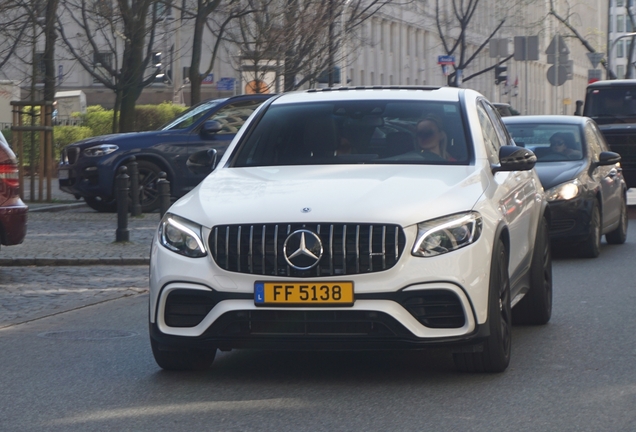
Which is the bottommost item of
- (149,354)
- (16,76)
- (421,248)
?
(149,354)

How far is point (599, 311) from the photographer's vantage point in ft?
30.6

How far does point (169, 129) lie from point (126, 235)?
489 cm

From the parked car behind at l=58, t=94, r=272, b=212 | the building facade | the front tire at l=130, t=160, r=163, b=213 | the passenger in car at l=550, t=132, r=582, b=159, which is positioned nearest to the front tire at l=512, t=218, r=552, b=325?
the passenger in car at l=550, t=132, r=582, b=159

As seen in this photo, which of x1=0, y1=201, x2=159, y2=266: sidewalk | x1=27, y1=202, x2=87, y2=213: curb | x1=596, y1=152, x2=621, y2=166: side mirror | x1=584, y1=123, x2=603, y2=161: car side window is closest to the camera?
x1=0, y1=201, x2=159, y2=266: sidewalk

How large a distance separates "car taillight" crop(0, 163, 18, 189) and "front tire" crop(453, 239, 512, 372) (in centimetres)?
583

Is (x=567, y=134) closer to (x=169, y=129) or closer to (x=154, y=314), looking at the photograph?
(x=169, y=129)

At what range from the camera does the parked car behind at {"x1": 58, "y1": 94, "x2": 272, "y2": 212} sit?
63.1 ft

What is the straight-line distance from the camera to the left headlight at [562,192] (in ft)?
43.6

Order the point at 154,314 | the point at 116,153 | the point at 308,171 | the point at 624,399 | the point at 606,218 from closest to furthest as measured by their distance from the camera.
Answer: the point at 624,399 → the point at 154,314 → the point at 308,171 → the point at 606,218 → the point at 116,153

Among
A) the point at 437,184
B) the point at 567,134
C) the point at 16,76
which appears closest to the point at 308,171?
the point at 437,184

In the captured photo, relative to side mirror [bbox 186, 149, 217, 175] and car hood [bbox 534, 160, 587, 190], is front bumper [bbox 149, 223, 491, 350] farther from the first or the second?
car hood [bbox 534, 160, 587, 190]

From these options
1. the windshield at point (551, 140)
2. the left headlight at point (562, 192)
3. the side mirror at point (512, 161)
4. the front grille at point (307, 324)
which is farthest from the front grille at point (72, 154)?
the front grille at point (307, 324)

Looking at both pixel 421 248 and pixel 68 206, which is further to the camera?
pixel 68 206

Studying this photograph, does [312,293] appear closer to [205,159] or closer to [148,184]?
[205,159]
